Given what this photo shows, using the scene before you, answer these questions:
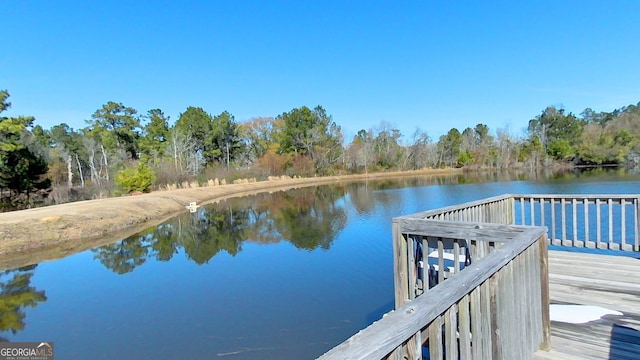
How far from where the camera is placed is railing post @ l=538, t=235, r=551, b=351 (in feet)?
7.02

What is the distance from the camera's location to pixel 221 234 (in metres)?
11.6

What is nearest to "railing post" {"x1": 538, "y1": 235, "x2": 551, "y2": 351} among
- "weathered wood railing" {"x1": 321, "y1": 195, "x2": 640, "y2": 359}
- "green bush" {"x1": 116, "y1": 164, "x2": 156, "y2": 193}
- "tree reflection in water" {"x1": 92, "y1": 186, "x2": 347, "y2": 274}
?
"weathered wood railing" {"x1": 321, "y1": 195, "x2": 640, "y2": 359}

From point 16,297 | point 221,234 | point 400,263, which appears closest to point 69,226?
point 221,234

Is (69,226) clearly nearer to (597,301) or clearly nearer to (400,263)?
(400,263)

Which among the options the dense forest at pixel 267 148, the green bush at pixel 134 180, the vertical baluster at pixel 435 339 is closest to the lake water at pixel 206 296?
the vertical baluster at pixel 435 339

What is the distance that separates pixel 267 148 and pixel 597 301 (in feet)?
142

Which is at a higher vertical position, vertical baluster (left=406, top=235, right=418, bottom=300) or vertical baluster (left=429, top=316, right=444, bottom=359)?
vertical baluster (left=429, top=316, right=444, bottom=359)

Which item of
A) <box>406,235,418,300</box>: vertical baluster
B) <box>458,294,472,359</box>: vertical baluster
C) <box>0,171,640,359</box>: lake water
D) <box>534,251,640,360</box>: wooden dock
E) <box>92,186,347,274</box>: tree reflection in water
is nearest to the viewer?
<box>458,294,472,359</box>: vertical baluster

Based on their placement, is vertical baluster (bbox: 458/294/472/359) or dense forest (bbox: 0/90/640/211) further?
dense forest (bbox: 0/90/640/211)

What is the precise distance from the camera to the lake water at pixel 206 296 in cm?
420

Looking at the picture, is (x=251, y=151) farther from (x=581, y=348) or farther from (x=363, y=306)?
(x=581, y=348)

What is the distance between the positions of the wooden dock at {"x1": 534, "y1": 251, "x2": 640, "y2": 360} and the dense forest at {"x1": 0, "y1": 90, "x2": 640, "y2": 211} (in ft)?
74.6

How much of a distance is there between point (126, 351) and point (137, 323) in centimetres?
82

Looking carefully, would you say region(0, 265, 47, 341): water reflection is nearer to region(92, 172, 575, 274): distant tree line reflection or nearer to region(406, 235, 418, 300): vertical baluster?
region(92, 172, 575, 274): distant tree line reflection
